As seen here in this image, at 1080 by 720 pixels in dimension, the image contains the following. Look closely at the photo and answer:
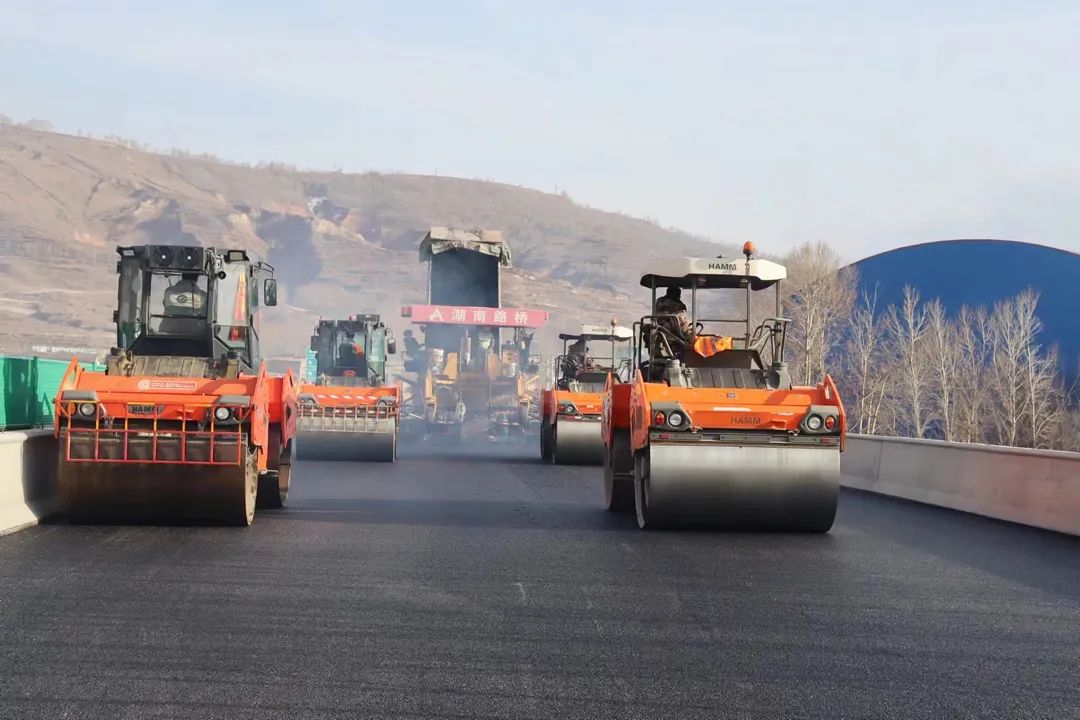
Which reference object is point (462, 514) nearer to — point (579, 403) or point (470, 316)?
point (579, 403)

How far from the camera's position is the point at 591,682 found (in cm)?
554

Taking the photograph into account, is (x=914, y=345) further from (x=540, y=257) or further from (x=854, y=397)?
(x=540, y=257)

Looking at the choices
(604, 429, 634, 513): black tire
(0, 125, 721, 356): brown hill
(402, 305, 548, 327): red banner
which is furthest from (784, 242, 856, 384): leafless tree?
(0, 125, 721, 356): brown hill

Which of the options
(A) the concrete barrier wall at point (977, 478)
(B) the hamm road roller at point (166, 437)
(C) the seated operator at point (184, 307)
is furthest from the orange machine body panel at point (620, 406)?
(C) the seated operator at point (184, 307)

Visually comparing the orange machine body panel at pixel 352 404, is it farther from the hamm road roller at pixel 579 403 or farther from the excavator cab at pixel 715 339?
the excavator cab at pixel 715 339

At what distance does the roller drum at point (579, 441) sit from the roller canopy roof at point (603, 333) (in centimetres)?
164

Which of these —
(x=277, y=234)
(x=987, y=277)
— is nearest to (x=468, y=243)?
(x=987, y=277)

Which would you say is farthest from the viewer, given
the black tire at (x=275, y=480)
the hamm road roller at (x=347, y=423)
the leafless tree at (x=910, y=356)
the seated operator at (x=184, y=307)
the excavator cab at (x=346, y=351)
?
the leafless tree at (x=910, y=356)

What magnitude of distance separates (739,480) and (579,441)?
12.0 metres

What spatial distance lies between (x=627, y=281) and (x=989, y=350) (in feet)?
345

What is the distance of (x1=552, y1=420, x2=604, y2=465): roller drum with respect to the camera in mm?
22547

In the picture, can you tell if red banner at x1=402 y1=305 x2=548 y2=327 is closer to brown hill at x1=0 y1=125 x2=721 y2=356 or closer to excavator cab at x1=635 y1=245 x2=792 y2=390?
excavator cab at x1=635 y1=245 x2=792 y2=390

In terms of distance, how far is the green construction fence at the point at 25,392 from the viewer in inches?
578

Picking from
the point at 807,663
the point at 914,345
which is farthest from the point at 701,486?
the point at 914,345
